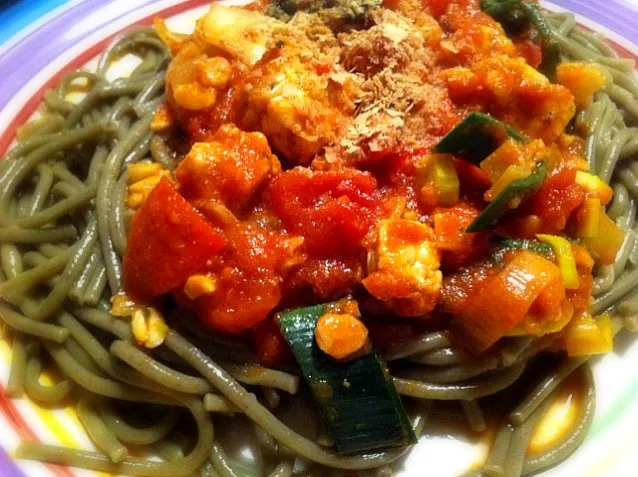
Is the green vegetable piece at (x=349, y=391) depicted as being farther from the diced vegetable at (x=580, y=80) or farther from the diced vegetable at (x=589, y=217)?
the diced vegetable at (x=580, y=80)

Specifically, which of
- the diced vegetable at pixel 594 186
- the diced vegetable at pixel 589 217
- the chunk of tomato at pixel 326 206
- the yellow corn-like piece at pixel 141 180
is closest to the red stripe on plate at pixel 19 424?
the yellow corn-like piece at pixel 141 180

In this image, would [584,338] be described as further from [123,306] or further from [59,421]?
[59,421]

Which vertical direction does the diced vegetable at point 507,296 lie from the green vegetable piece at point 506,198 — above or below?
below

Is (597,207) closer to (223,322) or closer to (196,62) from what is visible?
(223,322)

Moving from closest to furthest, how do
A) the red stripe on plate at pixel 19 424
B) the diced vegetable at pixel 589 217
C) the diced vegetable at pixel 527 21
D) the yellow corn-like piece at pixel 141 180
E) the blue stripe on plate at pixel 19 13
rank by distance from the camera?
the red stripe on plate at pixel 19 424 → the diced vegetable at pixel 589 217 → the yellow corn-like piece at pixel 141 180 → the diced vegetable at pixel 527 21 → the blue stripe on plate at pixel 19 13

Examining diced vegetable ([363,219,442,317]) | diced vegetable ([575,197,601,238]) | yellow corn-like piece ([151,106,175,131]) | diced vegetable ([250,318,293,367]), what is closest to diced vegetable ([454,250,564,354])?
diced vegetable ([363,219,442,317])

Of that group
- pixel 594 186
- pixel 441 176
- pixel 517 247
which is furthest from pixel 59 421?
pixel 594 186
